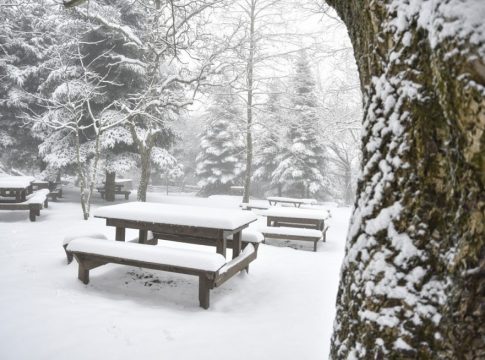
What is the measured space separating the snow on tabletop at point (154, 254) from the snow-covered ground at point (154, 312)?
0.61 metres

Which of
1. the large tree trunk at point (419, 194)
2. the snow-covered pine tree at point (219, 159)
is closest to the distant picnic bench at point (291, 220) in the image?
the large tree trunk at point (419, 194)

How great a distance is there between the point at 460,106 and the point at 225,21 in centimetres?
1873

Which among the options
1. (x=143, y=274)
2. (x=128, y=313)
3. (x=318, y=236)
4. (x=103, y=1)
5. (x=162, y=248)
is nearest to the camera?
(x=128, y=313)

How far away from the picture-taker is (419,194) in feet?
4.74

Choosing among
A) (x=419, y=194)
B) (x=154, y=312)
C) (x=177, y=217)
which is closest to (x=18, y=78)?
(x=177, y=217)

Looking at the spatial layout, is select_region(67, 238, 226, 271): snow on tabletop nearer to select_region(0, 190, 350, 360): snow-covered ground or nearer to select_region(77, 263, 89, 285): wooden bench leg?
select_region(77, 263, 89, 285): wooden bench leg

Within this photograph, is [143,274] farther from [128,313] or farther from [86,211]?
[86,211]

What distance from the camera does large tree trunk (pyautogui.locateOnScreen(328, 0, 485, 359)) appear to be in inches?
48.6

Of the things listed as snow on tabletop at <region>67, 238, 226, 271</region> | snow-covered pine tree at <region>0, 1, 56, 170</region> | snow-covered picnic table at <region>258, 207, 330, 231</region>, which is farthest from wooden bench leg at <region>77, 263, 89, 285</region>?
snow-covered pine tree at <region>0, 1, 56, 170</region>

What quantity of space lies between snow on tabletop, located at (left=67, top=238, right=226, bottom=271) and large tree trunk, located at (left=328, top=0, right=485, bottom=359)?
2.95 meters

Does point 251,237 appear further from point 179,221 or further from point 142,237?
point 142,237

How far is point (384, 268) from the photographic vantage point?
1525 millimetres

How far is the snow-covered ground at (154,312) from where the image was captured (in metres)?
3.38

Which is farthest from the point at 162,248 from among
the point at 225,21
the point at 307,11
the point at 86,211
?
the point at 225,21
